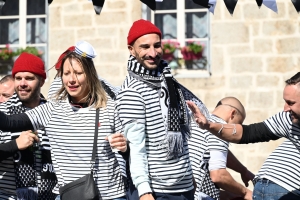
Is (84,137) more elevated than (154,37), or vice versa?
(154,37)

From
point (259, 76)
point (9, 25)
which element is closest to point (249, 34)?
point (259, 76)

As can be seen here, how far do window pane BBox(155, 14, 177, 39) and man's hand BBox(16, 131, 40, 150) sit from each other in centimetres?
622

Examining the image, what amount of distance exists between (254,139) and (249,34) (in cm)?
→ 560

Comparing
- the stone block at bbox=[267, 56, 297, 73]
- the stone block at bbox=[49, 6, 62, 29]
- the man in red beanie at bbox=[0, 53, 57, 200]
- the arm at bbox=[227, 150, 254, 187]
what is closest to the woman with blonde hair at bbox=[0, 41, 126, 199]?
the man in red beanie at bbox=[0, 53, 57, 200]

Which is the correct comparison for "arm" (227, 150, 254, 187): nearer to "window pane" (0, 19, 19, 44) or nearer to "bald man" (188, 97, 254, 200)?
"bald man" (188, 97, 254, 200)

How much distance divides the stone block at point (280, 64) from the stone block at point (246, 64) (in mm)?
128

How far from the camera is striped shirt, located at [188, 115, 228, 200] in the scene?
704cm

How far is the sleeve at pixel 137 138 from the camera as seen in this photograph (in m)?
5.79

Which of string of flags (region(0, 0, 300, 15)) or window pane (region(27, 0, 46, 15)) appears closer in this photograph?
string of flags (region(0, 0, 300, 15))

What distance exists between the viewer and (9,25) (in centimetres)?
1312

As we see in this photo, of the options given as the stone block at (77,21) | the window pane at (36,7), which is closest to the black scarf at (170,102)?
the stone block at (77,21)

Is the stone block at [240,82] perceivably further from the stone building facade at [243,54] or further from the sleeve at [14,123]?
the sleeve at [14,123]

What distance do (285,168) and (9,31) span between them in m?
7.31

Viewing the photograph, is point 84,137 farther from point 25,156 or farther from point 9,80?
point 9,80
